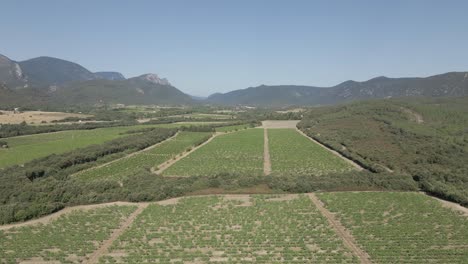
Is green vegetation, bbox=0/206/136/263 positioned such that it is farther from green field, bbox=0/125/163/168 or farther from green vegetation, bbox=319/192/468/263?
green field, bbox=0/125/163/168

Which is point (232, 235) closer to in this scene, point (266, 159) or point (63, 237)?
point (63, 237)

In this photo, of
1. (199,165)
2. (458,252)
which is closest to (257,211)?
(458,252)

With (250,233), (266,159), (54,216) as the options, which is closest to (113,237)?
(54,216)

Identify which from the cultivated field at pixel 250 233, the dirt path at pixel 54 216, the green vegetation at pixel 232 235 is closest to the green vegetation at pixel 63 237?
the cultivated field at pixel 250 233

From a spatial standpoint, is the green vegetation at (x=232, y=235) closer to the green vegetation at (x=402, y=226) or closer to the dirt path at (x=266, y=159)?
the green vegetation at (x=402, y=226)

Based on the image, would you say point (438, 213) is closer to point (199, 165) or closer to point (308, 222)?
point (308, 222)
